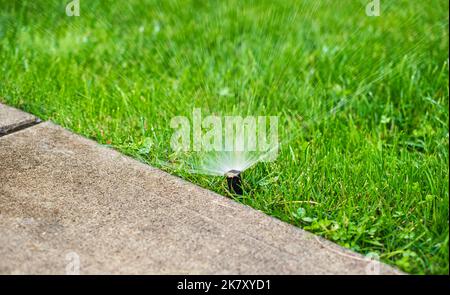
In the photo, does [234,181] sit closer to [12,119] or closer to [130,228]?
[130,228]

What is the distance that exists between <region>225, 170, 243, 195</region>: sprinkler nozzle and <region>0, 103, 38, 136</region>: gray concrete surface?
38.0 inches

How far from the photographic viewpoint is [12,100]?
2.75 metres

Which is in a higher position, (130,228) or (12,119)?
(12,119)

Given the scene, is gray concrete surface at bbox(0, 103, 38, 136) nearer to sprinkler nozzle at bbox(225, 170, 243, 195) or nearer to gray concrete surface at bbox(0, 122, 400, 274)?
gray concrete surface at bbox(0, 122, 400, 274)

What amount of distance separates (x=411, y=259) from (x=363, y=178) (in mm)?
467

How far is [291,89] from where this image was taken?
313cm

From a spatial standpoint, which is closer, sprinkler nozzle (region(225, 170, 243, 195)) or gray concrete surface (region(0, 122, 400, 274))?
gray concrete surface (region(0, 122, 400, 274))

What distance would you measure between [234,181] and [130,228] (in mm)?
437

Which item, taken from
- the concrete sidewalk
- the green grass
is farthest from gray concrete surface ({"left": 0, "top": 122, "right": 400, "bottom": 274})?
the green grass

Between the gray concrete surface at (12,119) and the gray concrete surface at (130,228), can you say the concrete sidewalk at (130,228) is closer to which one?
the gray concrete surface at (130,228)

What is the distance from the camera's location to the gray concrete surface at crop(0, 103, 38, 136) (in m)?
2.46

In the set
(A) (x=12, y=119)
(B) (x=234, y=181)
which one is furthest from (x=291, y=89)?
(A) (x=12, y=119)

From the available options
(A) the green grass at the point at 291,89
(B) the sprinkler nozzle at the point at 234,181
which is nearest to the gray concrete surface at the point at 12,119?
(A) the green grass at the point at 291,89
